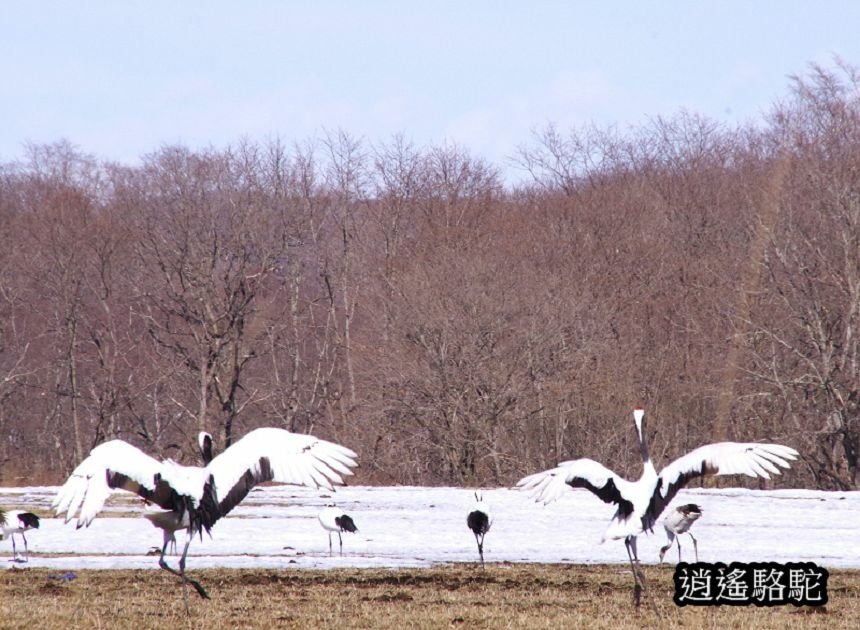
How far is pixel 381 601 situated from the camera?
1110 centimetres

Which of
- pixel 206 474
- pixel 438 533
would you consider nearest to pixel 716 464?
pixel 206 474

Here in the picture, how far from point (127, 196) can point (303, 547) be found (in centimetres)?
2997

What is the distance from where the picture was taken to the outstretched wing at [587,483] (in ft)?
36.1

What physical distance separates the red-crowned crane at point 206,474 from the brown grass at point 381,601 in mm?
759

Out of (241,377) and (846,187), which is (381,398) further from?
(846,187)

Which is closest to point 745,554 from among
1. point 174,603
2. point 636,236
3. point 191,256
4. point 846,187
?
point 174,603

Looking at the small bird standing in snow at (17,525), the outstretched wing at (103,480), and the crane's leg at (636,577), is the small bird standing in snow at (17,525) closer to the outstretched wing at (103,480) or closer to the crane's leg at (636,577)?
the outstretched wing at (103,480)

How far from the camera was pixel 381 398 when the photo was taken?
34000 mm

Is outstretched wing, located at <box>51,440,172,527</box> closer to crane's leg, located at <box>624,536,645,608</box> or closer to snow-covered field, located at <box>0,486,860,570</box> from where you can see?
crane's leg, located at <box>624,536,645,608</box>

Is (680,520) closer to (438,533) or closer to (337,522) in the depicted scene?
(337,522)

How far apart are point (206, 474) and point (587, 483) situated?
327 centimetres

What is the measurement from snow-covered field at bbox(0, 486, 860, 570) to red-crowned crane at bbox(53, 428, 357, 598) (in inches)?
148

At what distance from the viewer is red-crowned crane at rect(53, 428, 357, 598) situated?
10320 millimetres

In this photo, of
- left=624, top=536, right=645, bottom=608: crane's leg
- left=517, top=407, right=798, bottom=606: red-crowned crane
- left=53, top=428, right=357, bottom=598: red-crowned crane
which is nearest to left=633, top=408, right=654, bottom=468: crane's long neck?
left=517, top=407, right=798, bottom=606: red-crowned crane
